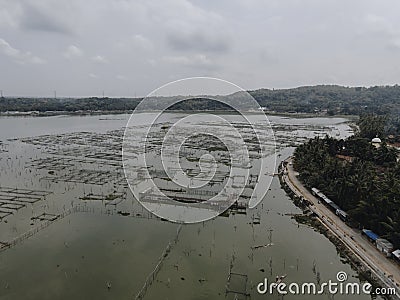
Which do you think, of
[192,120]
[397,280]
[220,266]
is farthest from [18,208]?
[192,120]

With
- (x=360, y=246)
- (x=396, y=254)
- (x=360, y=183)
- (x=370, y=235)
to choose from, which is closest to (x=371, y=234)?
(x=370, y=235)

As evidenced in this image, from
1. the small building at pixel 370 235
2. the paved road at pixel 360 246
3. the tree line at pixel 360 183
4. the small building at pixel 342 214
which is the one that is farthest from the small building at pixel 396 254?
the small building at pixel 342 214

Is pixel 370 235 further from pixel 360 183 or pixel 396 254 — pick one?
pixel 360 183

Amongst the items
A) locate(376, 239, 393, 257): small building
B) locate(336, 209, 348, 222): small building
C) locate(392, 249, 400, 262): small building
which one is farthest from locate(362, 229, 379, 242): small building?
locate(336, 209, 348, 222): small building

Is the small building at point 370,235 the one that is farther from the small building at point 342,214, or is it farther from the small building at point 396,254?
the small building at point 342,214

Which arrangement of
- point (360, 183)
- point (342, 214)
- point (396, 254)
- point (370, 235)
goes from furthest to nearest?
point (360, 183), point (342, 214), point (370, 235), point (396, 254)

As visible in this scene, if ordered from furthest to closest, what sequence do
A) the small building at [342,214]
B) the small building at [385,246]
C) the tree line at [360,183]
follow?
the small building at [342,214], the tree line at [360,183], the small building at [385,246]
